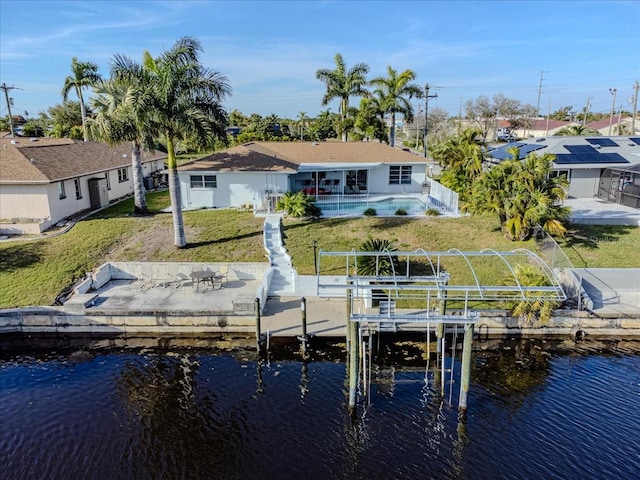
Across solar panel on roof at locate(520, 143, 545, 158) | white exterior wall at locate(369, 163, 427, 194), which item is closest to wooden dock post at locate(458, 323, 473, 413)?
white exterior wall at locate(369, 163, 427, 194)

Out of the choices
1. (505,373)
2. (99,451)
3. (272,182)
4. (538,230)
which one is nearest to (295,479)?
(99,451)

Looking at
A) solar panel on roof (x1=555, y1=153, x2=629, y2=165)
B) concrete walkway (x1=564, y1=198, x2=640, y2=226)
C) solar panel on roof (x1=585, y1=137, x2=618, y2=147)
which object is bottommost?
concrete walkway (x1=564, y1=198, x2=640, y2=226)

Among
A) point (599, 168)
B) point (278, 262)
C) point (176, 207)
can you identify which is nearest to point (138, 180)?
point (176, 207)

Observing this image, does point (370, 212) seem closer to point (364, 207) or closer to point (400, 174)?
point (364, 207)

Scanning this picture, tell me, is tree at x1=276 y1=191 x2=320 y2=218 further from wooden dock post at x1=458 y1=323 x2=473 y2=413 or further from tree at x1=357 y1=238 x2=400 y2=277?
wooden dock post at x1=458 y1=323 x2=473 y2=413

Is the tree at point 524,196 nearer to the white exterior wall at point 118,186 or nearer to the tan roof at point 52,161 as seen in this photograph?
the tan roof at point 52,161

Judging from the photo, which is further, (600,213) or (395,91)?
(395,91)
